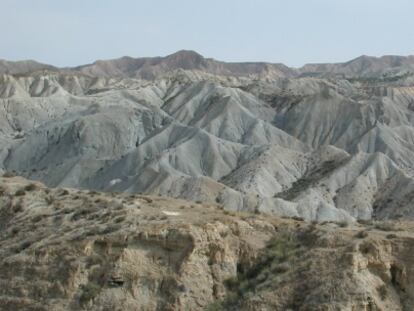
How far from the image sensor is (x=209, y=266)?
65.0 ft

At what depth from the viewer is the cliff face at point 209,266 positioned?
18.4 metres

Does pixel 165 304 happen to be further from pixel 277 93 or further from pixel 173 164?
pixel 277 93

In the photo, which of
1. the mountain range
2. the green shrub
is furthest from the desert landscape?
the mountain range

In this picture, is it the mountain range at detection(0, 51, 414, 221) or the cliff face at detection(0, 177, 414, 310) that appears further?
the mountain range at detection(0, 51, 414, 221)

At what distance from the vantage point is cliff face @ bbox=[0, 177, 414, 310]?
18.4 m

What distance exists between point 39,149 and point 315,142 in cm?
3676

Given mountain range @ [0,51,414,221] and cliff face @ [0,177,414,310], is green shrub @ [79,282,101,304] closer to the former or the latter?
cliff face @ [0,177,414,310]

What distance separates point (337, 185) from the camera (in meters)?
75.4

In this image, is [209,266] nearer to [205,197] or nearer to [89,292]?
[89,292]

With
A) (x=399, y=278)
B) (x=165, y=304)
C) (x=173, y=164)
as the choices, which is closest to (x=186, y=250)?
(x=165, y=304)

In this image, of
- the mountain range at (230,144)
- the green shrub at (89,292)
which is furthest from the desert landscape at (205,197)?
the mountain range at (230,144)

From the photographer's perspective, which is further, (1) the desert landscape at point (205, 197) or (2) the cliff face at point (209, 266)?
(1) the desert landscape at point (205, 197)

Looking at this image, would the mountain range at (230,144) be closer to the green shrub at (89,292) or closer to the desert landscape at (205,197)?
the desert landscape at (205,197)

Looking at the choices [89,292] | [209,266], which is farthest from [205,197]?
[89,292]
